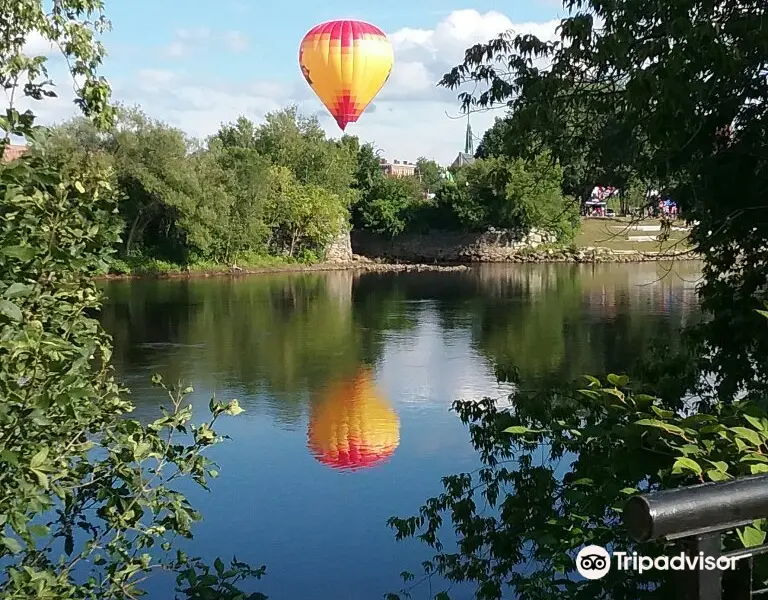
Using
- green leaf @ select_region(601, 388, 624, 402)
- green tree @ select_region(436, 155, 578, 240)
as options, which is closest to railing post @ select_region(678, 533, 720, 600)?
green leaf @ select_region(601, 388, 624, 402)

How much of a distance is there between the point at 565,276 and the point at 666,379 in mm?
24954

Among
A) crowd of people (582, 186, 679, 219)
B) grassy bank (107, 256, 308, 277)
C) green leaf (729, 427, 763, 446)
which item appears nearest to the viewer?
green leaf (729, 427, 763, 446)

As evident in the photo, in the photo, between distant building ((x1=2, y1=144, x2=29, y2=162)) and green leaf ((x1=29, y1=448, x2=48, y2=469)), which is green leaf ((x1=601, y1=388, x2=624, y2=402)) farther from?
distant building ((x1=2, y1=144, x2=29, y2=162))

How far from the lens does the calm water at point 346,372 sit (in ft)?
22.9

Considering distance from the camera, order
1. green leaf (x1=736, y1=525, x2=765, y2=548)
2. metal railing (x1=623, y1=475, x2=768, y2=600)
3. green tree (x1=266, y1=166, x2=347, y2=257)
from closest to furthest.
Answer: metal railing (x1=623, y1=475, x2=768, y2=600)
green leaf (x1=736, y1=525, x2=765, y2=548)
green tree (x1=266, y1=166, x2=347, y2=257)

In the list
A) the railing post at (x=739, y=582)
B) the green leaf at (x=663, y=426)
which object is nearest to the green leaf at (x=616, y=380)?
the green leaf at (x=663, y=426)

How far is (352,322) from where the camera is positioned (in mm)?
18703

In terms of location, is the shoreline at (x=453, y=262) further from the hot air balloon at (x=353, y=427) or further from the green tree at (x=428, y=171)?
the hot air balloon at (x=353, y=427)

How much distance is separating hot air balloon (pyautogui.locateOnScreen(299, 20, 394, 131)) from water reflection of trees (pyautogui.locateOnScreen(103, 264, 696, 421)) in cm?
522

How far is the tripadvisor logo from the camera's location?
1084 mm

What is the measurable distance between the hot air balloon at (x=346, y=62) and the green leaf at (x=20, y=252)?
1886 centimetres

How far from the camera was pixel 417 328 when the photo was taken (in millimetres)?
17844

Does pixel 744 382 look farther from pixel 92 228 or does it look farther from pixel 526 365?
pixel 526 365

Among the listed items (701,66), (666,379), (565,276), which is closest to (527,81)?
(701,66)
